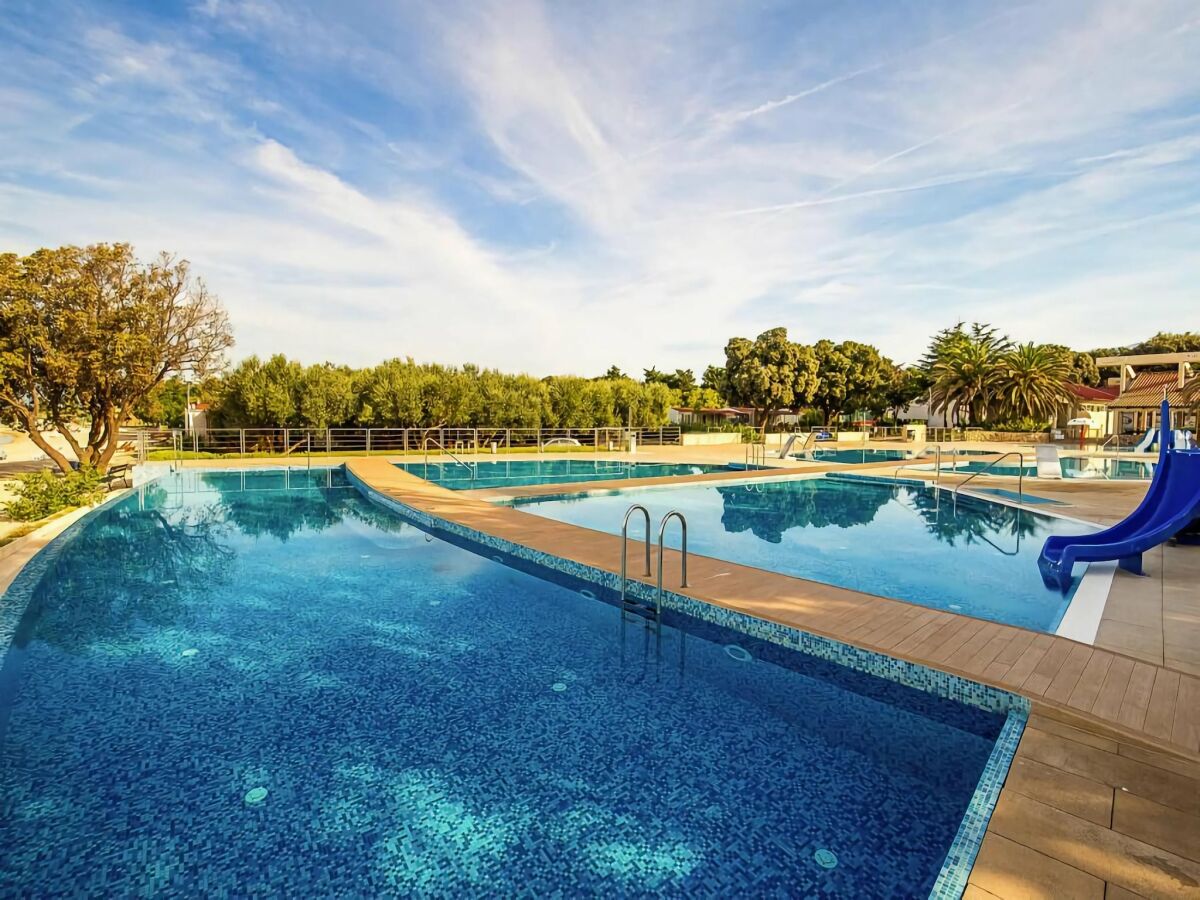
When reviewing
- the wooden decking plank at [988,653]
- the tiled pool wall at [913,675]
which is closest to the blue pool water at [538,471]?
the tiled pool wall at [913,675]

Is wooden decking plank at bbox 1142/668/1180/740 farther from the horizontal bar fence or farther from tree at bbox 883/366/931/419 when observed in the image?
tree at bbox 883/366/931/419

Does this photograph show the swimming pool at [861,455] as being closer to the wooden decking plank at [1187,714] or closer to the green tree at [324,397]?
the green tree at [324,397]

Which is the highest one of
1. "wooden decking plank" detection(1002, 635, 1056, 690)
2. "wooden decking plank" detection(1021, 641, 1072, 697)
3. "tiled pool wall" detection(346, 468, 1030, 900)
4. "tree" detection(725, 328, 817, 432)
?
"tree" detection(725, 328, 817, 432)

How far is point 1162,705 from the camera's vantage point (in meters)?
2.93

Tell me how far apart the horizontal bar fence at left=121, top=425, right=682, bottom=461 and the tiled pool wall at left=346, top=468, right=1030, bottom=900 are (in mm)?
12832

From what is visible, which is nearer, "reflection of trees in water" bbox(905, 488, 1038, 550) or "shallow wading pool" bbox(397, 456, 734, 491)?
"reflection of trees in water" bbox(905, 488, 1038, 550)

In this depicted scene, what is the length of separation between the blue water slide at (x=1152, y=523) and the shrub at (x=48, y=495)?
40.8ft

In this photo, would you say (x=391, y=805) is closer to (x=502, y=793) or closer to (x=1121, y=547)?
(x=502, y=793)

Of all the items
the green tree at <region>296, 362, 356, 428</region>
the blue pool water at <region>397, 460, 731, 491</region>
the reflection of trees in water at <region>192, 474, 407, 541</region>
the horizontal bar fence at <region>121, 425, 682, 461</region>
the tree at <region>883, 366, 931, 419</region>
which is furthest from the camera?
the tree at <region>883, 366, 931, 419</region>

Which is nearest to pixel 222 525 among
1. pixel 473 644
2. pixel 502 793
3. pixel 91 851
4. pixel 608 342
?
pixel 473 644

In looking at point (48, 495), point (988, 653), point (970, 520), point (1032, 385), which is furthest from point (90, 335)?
point (1032, 385)

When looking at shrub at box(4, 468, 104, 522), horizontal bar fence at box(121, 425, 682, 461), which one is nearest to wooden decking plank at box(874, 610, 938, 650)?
shrub at box(4, 468, 104, 522)

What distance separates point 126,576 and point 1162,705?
853 centimetres

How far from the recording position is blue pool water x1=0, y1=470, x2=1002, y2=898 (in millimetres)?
2350
